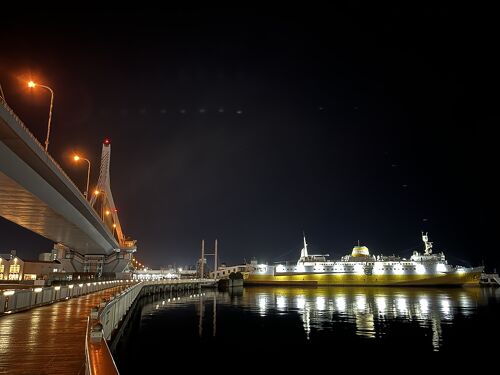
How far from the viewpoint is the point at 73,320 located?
55.9 feet

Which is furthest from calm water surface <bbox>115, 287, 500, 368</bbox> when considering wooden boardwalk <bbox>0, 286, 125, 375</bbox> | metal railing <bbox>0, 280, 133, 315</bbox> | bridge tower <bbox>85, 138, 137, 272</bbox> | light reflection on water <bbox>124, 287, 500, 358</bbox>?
bridge tower <bbox>85, 138, 137, 272</bbox>

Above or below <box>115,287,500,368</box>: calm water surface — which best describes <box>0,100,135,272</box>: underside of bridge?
above

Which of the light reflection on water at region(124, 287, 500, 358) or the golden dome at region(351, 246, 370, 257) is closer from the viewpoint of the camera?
the light reflection on water at region(124, 287, 500, 358)

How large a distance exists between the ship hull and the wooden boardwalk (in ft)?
302

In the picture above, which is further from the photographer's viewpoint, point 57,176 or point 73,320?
point 57,176

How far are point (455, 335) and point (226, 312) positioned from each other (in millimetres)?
21811

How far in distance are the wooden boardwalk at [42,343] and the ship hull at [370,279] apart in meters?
92.0

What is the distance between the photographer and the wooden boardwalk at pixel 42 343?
9.01 m

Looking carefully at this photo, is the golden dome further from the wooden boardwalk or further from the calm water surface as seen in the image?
the wooden boardwalk

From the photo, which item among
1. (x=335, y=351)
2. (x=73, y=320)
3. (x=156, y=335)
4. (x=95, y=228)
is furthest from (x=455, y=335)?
(x=95, y=228)

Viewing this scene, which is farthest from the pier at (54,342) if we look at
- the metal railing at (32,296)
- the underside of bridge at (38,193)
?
the underside of bridge at (38,193)

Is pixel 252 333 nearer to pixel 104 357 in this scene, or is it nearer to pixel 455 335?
pixel 455 335

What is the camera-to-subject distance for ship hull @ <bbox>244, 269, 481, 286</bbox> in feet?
317

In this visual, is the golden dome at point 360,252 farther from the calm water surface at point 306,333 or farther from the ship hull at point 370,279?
the calm water surface at point 306,333
